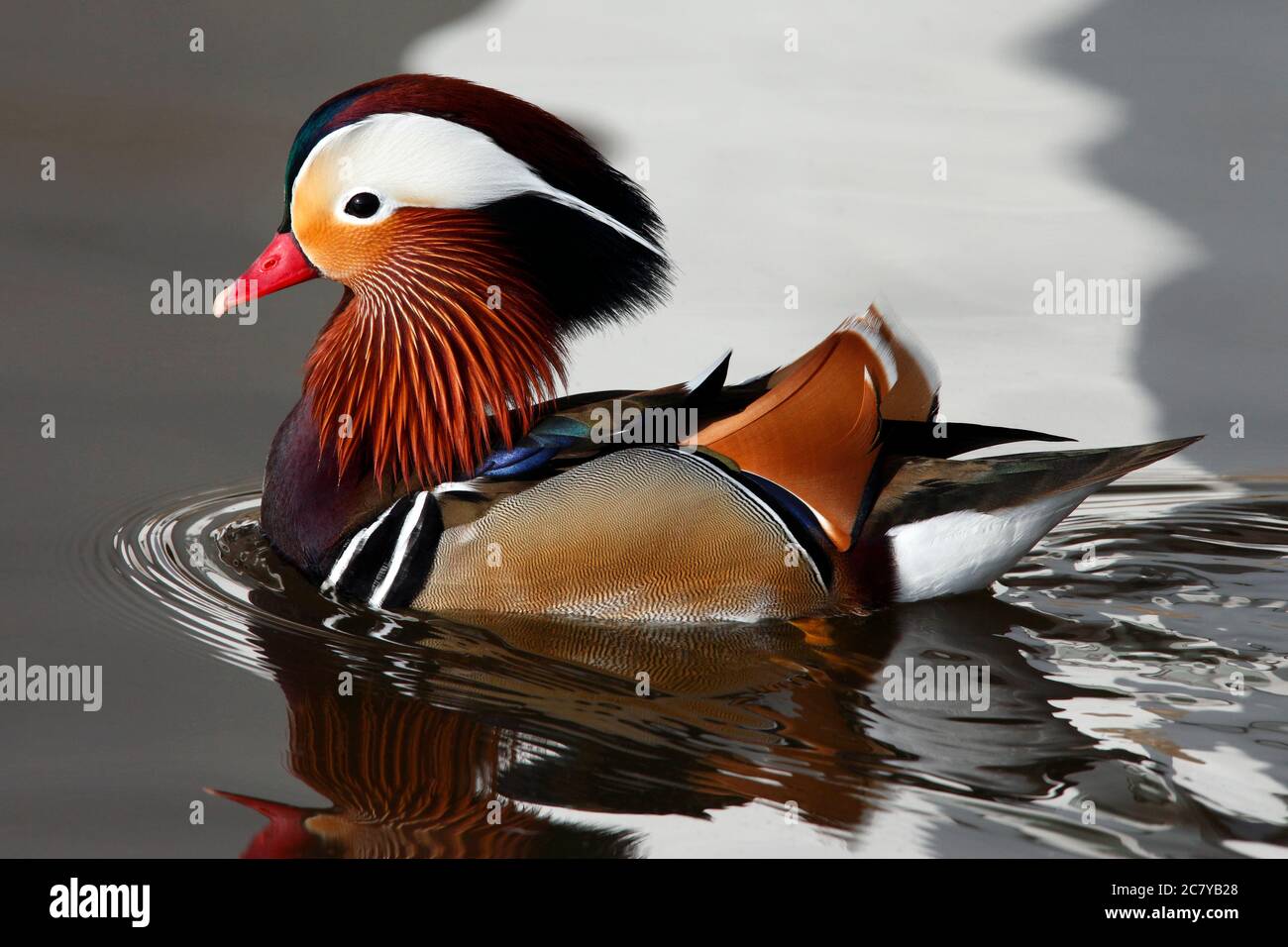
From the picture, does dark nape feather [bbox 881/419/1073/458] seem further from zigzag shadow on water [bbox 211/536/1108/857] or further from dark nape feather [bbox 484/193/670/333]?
dark nape feather [bbox 484/193/670/333]

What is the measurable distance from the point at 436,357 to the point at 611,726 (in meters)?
1.18

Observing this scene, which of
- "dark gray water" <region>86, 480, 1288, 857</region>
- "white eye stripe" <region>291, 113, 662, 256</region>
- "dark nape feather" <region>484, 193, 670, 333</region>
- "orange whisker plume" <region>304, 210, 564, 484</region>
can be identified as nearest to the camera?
"dark gray water" <region>86, 480, 1288, 857</region>

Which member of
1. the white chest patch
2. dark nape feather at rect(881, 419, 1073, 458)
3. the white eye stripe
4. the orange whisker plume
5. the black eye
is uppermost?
the white eye stripe

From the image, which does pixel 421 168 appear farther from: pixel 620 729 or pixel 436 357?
pixel 620 729

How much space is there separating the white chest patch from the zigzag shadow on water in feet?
0.37

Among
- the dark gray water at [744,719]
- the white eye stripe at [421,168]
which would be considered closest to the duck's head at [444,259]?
the white eye stripe at [421,168]

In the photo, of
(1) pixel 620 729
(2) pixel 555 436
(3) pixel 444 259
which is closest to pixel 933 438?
(2) pixel 555 436

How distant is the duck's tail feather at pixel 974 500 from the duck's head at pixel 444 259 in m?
0.79

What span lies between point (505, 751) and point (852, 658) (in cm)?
92

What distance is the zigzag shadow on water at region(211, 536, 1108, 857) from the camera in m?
3.03

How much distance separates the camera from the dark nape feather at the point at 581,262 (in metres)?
3.86

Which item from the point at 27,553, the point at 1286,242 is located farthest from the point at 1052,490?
the point at 1286,242

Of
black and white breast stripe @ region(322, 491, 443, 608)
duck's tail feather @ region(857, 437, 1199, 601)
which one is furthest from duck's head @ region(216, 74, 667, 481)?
duck's tail feather @ region(857, 437, 1199, 601)

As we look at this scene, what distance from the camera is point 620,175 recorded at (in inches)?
151
